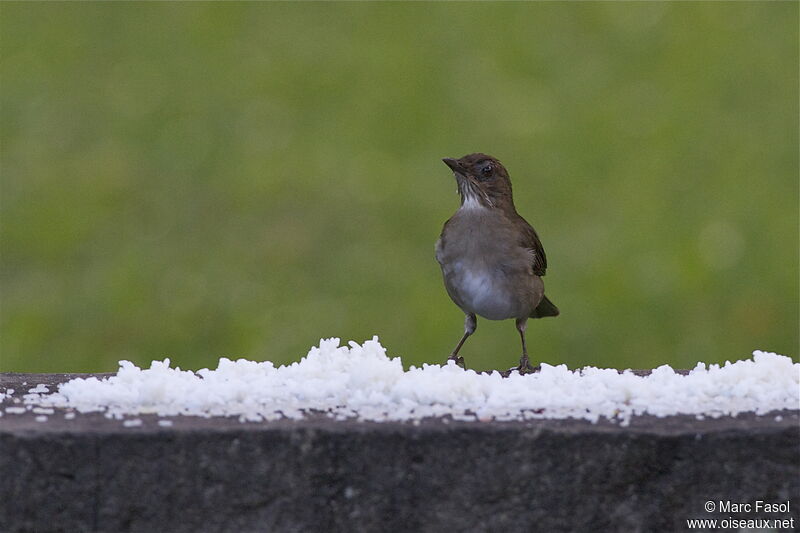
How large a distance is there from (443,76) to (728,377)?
26.2ft

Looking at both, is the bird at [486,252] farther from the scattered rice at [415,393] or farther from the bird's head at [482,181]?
the scattered rice at [415,393]

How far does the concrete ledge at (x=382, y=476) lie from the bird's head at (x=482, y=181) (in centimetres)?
191

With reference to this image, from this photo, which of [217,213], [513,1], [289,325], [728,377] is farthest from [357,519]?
[513,1]

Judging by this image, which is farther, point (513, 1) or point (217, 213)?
point (513, 1)

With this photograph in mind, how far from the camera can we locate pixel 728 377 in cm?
395

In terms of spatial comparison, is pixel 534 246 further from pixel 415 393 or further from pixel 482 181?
pixel 415 393

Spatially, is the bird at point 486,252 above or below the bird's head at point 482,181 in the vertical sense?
below

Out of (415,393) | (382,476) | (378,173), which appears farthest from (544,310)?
(378,173)

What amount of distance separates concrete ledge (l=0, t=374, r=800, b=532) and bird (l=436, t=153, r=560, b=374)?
5.70 ft

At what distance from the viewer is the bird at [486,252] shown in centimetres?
520

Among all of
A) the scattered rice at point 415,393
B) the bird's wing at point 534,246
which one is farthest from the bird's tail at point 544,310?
the scattered rice at point 415,393

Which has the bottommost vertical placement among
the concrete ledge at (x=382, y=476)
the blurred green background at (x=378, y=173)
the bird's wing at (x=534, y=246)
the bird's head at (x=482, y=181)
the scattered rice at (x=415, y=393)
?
the concrete ledge at (x=382, y=476)

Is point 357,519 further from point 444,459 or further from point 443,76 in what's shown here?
point 443,76

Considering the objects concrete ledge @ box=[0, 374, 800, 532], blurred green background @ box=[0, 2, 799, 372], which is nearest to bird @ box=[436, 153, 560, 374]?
concrete ledge @ box=[0, 374, 800, 532]
